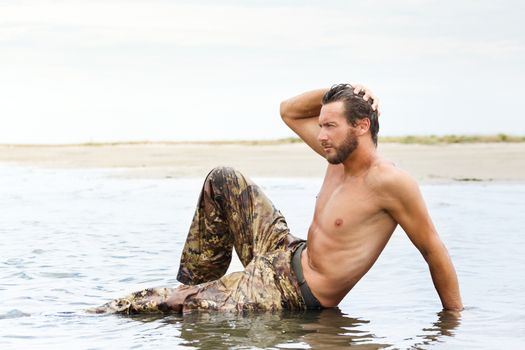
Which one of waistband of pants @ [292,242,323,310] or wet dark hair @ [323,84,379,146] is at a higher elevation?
wet dark hair @ [323,84,379,146]

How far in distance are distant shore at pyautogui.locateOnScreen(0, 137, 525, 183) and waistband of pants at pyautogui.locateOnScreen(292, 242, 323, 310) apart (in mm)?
12612

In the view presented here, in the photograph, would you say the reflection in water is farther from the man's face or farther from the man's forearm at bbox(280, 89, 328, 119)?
the man's forearm at bbox(280, 89, 328, 119)

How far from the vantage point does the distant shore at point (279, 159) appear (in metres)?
20.1

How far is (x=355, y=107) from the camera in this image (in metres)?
5.34

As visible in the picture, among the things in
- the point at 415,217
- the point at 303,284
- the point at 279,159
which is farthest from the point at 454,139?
the point at 415,217

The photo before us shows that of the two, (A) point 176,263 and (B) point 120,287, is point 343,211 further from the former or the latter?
(A) point 176,263

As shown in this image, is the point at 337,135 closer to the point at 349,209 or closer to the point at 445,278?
the point at 349,209

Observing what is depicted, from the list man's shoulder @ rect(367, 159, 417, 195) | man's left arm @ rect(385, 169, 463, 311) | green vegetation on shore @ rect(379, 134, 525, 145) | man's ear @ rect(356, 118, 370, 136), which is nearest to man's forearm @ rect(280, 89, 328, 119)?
man's ear @ rect(356, 118, 370, 136)

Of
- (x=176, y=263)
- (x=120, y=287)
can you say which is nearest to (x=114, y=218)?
(x=176, y=263)

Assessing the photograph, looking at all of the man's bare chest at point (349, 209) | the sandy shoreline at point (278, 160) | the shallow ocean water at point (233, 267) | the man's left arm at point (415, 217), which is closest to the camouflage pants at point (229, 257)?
the shallow ocean water at point (233, 267)

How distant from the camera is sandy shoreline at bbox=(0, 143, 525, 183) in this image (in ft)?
65.6

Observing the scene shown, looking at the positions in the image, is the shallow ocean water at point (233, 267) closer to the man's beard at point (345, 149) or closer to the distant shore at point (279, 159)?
the man's beard at point (345, 149)

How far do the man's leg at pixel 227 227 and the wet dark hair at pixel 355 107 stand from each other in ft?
3.20

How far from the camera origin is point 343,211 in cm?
545
